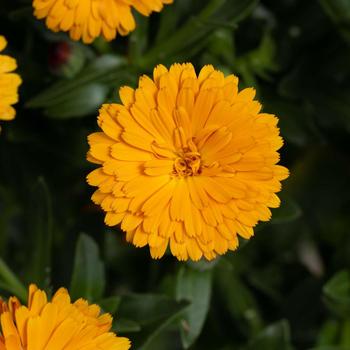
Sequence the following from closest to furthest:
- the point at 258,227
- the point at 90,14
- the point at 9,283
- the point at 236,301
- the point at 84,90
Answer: the point at 90,14, the point at 9,283, the point at 84,90, the point at 258,227, the point at 236,301

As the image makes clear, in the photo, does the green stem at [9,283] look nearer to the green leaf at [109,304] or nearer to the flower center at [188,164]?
the green leaf at [109,304]

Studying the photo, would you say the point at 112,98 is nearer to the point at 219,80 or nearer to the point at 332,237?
the point at 219,80

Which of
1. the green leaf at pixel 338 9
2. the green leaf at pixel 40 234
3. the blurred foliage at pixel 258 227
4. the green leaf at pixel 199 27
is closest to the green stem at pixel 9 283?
the blurred foliage at pixel 258 227

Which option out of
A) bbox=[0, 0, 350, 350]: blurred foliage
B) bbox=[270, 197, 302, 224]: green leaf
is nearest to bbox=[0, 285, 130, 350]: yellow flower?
bbox=[0, 0, 350, 350]: blurred foliage

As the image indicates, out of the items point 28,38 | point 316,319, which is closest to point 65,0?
point 28,38

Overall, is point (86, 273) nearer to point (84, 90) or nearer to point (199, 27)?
point (84, 90)

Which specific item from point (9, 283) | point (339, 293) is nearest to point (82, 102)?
point (9, 283)
